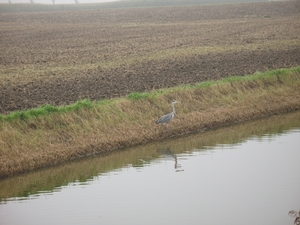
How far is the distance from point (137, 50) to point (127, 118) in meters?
21.2

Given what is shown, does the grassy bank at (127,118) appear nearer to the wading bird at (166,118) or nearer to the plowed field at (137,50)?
the wading bird at (166,118)

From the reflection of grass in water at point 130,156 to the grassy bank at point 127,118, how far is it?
51 cm

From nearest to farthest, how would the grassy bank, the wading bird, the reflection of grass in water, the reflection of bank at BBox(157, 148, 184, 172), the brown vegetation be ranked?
the reflection of grass in water < the reflection of bank at BBox(157, 148, 184, 172) < the grassy bank < the brown vegetation < the wading bird

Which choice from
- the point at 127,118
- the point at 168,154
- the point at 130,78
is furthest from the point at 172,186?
the point at 130,78

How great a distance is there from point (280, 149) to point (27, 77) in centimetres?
1809

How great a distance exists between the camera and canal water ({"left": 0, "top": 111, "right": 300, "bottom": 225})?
46.8 feet

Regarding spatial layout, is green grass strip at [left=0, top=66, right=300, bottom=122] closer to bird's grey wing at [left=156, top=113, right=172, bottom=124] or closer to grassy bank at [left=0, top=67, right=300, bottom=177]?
grassy bank at [left=0, top=67, right=300, bottom=177]

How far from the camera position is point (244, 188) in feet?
51.8

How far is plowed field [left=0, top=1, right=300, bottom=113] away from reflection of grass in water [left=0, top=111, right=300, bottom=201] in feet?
20.2

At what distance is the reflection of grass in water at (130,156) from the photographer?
58.0ft

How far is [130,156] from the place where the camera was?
2050 cm

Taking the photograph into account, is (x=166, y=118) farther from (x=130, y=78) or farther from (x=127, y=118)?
(x=130, y=78)

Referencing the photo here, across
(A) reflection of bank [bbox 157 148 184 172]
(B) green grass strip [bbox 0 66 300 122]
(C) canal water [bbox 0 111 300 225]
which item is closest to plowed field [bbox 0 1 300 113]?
(B) green grass strip [bbox 0 66 300 122]

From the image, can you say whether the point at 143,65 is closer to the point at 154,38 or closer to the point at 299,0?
the point at 154,38
